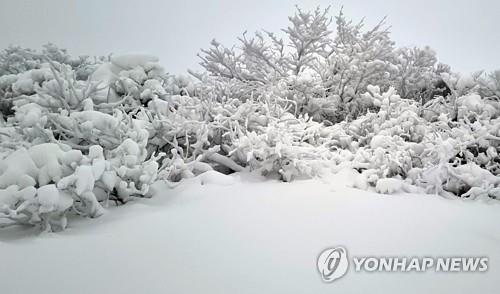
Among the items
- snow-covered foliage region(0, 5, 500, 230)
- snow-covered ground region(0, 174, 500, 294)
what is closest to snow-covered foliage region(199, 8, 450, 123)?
snow-covered foliage region(0, 5, 500, 230)

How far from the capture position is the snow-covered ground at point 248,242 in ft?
4.05

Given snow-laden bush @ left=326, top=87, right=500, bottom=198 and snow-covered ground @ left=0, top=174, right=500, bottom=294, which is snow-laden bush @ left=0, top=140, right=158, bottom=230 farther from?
snow-laden bush @ left=326, top=87, right=500, bottom=198

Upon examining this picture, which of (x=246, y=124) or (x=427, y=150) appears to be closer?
(x=427, y=150)

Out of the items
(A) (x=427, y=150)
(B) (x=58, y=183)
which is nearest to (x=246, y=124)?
(A) (x=427, y=150)

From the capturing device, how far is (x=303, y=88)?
3.32 m

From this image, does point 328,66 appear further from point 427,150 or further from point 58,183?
point 58,183

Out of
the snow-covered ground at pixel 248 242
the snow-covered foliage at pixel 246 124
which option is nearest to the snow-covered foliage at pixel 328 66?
the snow-covered foliage at pixel 246 124

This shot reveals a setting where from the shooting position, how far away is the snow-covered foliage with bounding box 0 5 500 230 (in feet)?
5.72

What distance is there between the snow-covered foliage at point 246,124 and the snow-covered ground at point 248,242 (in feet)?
0.52

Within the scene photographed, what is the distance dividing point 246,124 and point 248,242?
1.19 meters

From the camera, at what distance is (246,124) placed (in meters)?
2.60

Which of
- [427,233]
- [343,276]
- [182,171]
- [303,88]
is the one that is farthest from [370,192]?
[303,88]

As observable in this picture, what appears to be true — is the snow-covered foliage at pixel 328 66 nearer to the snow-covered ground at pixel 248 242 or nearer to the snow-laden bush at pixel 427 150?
the snow-laden bush at pixel 427 150

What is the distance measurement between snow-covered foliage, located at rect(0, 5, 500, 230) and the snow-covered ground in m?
0.16
